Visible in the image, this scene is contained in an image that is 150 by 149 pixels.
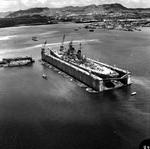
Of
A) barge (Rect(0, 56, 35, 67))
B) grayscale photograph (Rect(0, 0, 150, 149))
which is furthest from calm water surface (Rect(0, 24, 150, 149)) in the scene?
barge (Rect(0, 56, 35, 67))

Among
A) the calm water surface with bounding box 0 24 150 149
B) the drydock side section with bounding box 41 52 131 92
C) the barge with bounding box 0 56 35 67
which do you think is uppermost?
the drydock side section with bounding box 41 52 131 92

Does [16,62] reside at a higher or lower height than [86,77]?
lower

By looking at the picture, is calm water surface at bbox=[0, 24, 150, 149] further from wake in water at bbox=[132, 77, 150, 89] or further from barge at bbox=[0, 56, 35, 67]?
barge at bbox=[0, 56, 35, 67]

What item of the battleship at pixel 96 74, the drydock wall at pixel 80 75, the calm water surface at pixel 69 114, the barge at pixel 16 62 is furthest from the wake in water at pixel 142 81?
the barge at pixel 16 62

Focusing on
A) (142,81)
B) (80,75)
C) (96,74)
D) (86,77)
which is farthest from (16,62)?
(142,81)

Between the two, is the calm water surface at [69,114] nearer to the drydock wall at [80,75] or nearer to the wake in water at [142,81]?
the wake in water at [142,81]

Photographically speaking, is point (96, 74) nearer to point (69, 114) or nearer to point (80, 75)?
point (80, 75)

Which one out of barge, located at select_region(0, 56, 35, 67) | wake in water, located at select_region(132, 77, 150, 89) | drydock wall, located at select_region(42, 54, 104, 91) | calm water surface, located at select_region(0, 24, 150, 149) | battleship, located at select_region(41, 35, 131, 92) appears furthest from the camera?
barge, located at select_region(0, 56, 35, 67)

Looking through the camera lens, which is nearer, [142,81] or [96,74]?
[142,81]
